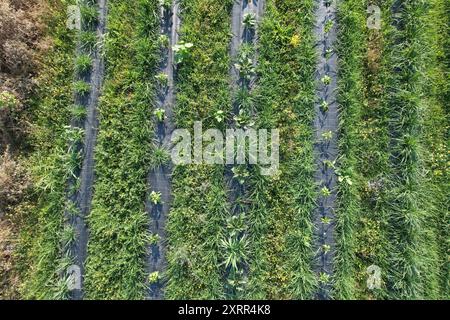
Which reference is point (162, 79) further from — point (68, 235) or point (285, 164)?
point (68, 235)

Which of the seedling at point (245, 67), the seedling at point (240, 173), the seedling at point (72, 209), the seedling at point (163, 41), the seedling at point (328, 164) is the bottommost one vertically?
the seedling at point (72, 209)

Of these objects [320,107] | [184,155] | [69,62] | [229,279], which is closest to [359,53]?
[320,107]

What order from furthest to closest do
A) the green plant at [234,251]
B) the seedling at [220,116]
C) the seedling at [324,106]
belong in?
the seedling at [324,106], the seedling at [220,116], the green plant at [234,251]

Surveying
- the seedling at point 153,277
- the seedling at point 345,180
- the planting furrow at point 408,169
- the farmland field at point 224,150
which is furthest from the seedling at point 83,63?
the planting furrow at point 408,169

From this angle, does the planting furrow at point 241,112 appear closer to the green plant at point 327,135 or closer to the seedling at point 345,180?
the green plant at point 327,135

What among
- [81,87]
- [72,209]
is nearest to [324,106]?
[81,87]
